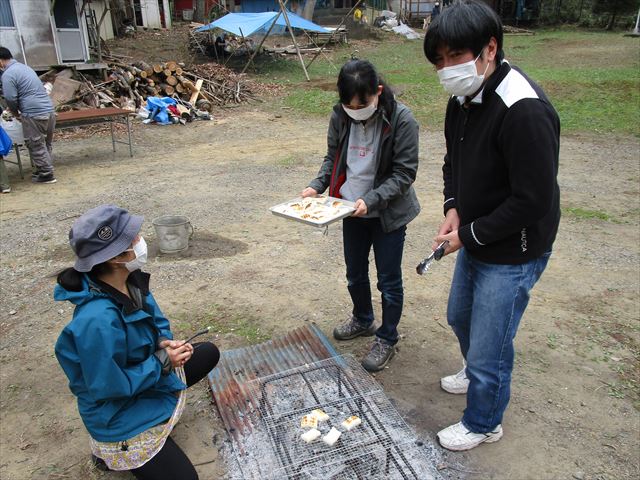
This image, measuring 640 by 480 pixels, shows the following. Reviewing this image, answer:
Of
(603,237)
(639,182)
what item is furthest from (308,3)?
(603,237)

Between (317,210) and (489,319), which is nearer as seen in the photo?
(489,319)

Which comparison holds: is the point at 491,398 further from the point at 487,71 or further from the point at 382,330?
the point at 487,71

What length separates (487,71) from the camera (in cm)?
195

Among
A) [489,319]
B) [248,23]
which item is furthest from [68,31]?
[489,319]

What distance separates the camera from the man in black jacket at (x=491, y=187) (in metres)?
1.86

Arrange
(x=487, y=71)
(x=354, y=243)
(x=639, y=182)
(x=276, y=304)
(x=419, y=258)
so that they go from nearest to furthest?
(x=487, y=71) < (x=354, y=243) < (x=276, y=304) < (x=419, y=258) < (x=639, y=182)

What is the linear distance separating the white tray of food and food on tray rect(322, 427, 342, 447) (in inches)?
42.3

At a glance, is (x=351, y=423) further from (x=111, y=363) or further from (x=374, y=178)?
(x=374, y=178)

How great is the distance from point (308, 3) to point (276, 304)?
25328 millimetres

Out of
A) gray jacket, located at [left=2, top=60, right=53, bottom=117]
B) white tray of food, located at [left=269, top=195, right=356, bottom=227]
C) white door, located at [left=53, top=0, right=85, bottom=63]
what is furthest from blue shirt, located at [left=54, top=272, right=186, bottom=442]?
white door, located at [left=53, top=0, right=85, bottom=63]

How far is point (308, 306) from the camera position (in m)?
3.95

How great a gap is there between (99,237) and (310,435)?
4.56 feet

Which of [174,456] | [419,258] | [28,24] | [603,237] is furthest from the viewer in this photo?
[28,24]

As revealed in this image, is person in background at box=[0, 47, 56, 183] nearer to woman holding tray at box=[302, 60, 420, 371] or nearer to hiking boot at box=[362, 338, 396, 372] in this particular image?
woman holding tray at box=[302, 60, 420, 371]
